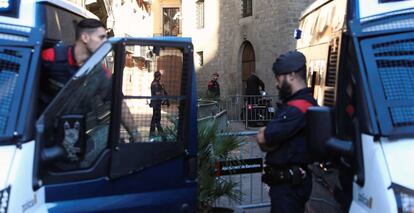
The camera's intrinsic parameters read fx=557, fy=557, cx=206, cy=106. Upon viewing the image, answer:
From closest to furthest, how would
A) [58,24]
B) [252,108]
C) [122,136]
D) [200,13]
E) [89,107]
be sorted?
[89,107], [122,136], [58,24], [252,108], [200,13]

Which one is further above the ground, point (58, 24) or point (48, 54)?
point (58, 24)

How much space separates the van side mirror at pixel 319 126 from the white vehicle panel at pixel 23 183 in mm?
1518

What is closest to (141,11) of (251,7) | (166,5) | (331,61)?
(166,5)

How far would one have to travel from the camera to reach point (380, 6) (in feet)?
11.2

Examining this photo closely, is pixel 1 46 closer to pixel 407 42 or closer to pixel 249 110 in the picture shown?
pixel 407 42

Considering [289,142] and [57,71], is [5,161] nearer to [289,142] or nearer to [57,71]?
[57,71]

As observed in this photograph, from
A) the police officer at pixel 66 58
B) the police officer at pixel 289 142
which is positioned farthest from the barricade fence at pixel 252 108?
the police officer at pixel 66 58

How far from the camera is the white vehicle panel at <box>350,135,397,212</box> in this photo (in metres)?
2.64

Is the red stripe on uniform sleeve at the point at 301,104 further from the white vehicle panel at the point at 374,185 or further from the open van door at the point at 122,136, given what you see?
the white vehicle panel at the point at 374,185

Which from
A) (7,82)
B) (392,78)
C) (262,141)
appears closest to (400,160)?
(392,78)

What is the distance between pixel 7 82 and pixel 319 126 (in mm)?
1783

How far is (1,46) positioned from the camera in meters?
3.36

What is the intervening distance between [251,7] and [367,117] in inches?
950

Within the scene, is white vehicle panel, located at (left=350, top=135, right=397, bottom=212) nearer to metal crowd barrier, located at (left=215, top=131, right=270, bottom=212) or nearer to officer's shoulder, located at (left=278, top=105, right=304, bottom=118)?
officer's shoulder, located at (left=278, top=105, right=304, bottom=118)
